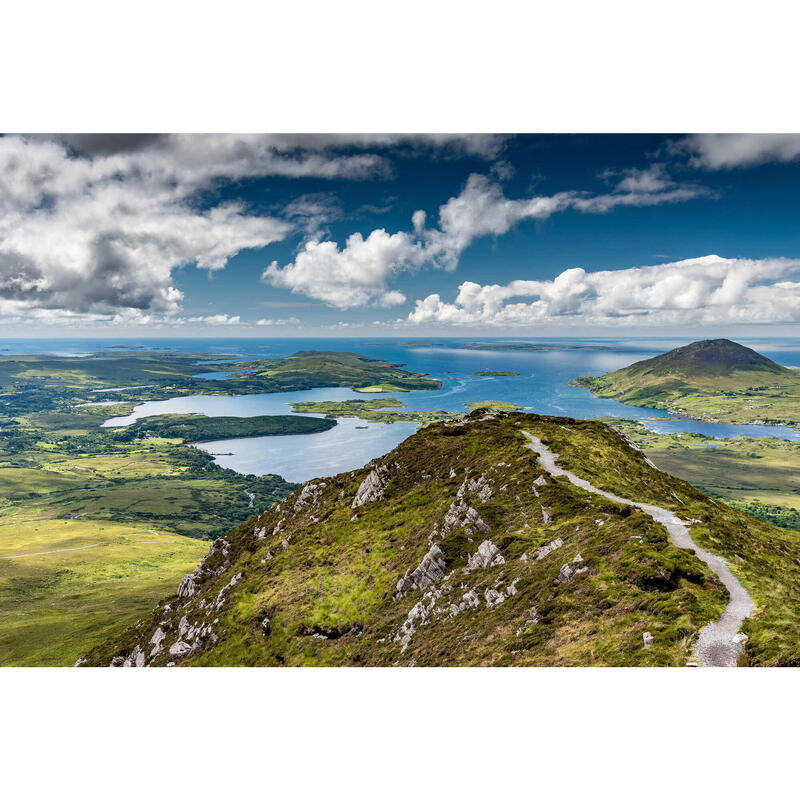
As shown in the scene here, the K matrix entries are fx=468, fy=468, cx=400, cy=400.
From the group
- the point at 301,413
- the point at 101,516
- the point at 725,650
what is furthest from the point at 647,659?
the point at 301,413

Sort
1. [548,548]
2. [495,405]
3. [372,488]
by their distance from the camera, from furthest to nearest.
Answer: [495,405] → [372,488] → [548,548]

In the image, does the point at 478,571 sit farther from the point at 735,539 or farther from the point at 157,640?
the point at 157,640

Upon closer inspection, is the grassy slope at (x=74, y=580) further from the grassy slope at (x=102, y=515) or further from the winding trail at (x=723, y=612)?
the winding trail at (x=723, y=612)

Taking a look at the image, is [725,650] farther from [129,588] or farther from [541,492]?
[129,588]

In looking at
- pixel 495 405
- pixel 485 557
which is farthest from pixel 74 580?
pixel 495 405

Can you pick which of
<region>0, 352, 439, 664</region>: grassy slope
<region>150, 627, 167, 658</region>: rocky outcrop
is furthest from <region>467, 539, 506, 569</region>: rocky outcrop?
<region>0, 352, 439, 664</region>: grassy slope

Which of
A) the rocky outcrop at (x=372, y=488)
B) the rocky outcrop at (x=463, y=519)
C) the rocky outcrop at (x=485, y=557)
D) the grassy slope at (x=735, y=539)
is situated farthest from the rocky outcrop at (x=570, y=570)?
the rocky outcrop at (x=372, y=488)
